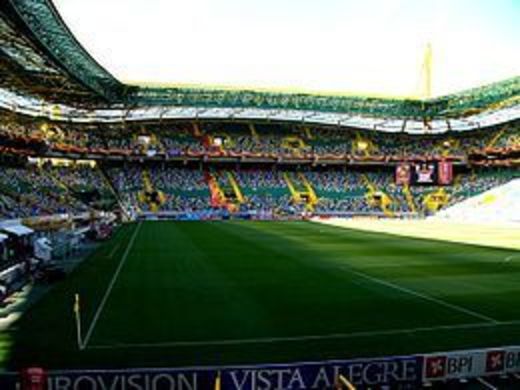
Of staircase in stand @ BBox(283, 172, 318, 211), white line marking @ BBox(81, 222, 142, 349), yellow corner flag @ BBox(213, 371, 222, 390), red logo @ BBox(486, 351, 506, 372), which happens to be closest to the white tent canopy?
white line marking @ BBox(81, 222, 142, 349)

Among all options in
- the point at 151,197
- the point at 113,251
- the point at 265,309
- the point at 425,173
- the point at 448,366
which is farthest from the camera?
the point at 425,173

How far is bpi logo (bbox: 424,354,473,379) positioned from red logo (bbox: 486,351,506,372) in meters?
0.44

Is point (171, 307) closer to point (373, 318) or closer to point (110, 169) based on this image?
point (373, 318)

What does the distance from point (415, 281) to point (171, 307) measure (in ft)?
37.0

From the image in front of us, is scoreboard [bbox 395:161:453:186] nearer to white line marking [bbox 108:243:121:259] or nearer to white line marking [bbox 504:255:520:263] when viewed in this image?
white line marking [bbox 504:255:520:263]

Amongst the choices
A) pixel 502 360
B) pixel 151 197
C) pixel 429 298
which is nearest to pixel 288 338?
pixel 502 360

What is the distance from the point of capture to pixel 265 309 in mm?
17703

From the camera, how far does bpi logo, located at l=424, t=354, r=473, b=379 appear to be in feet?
36.4

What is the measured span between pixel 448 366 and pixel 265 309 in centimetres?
758

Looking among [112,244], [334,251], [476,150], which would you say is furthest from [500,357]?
[476,150]

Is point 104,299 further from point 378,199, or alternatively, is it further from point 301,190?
point 378,199

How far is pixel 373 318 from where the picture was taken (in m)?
16.7

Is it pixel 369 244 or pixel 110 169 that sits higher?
pixel 110 169

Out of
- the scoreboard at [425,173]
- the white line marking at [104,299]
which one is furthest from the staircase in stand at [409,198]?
the white line marking at [104,299]
